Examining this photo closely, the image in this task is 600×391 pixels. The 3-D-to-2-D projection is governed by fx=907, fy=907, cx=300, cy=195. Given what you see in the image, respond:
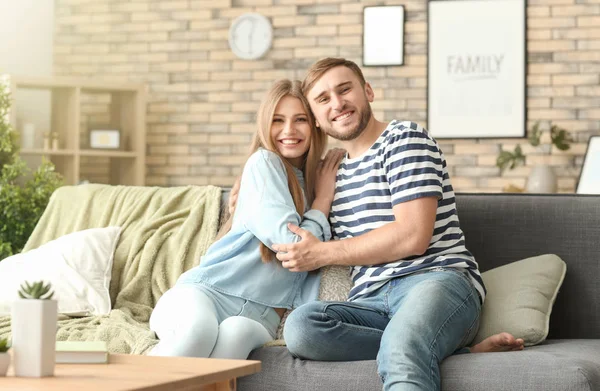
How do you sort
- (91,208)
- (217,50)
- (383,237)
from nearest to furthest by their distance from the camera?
(383,237)
(91,208)
(217,50)

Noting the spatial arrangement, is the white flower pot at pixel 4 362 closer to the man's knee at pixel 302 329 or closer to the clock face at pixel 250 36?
the man's knee at pixel 302 329

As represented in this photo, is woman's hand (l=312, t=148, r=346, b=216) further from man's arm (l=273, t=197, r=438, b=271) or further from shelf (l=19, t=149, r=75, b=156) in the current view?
shelf (l=19, t=149, r=75, b=156)

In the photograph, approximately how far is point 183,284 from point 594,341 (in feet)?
3.96

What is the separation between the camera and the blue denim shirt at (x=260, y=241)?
2.56 meters

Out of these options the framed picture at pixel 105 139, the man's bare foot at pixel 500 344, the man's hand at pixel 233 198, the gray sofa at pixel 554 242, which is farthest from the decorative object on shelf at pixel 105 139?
the man's bare foot at pixel 500 344

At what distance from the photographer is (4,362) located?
1.65m

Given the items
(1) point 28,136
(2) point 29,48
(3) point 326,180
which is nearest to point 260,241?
(3) point 326,180

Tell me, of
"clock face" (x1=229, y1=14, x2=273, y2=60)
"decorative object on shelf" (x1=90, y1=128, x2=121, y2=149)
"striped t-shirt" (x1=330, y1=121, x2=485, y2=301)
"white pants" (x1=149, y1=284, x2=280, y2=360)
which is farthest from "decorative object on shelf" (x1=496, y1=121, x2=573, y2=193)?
"white pants" (x1=149, y1=284, x2=280, y2=360)

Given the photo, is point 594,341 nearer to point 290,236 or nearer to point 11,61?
point 290,236

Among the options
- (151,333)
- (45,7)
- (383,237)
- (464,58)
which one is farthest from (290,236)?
(45,7)

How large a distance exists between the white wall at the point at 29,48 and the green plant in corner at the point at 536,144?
299 centimetres

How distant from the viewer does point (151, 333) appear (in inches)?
101

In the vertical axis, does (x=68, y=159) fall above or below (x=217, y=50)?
below

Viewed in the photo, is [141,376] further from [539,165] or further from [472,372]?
[539,165]
